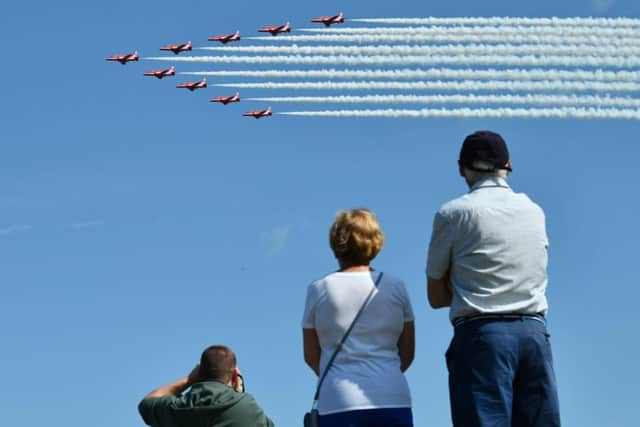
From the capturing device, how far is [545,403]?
9094 mm

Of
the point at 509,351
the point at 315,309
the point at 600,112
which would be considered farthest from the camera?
the point at 600,112

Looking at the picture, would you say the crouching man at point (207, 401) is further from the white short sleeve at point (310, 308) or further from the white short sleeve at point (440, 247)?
the white short sleeve at point (440, 247)

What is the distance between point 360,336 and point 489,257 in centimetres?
116

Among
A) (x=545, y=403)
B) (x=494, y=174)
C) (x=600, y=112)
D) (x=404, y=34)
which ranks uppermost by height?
(x=404, y=34)

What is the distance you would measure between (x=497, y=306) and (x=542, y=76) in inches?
2064

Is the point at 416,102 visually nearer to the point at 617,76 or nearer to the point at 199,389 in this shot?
the point at 617,76

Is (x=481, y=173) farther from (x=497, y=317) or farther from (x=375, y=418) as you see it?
(x=375, y=418)

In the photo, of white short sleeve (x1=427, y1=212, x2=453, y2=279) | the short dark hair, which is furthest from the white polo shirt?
the short dark hair

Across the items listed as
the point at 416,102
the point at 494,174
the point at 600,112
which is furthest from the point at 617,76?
the point at 494,174

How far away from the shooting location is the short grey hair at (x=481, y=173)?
9.56 meters

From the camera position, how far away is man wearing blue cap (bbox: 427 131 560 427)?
9.03 m

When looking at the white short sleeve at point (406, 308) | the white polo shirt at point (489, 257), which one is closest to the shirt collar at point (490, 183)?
the white polo shirt at point (489, 257)

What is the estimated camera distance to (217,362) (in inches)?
382

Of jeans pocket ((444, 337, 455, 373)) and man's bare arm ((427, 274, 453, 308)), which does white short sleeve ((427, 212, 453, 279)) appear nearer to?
man's bare arm ((427, 274, 453, 308))
